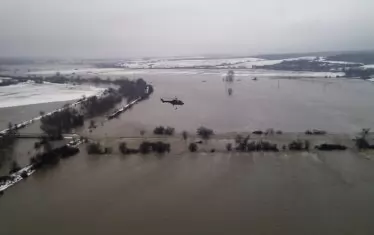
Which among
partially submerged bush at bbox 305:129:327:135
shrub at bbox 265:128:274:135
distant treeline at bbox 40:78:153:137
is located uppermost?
distant treeline at bbox 40:78:153:137

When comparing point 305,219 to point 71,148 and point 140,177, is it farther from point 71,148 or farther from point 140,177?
point 71,148

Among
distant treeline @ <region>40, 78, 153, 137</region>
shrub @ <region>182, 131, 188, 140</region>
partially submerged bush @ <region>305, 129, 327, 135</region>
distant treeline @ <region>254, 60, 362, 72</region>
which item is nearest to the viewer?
shrub @ <region>182, 131, 188, 140</region>

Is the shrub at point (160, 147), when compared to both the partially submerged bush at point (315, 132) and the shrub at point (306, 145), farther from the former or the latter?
the partially submerged bush at point (315, 132)

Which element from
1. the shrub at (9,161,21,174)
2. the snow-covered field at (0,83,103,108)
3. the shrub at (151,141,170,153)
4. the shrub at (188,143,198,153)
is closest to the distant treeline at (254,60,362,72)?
the snow-covered field at (0,83,103,108)

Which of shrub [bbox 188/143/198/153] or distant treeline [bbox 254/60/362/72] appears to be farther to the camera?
distant treeline [bbox 254/60/362/72]

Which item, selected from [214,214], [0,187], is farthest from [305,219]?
[0,187]

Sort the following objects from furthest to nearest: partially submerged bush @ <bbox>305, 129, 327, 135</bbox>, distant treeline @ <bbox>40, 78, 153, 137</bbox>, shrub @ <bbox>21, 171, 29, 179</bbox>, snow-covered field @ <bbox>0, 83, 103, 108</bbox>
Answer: snow-covered field @ <bbox>0, 83, 103, 108</bbox>, distant treeline @ <bbox>40, 78, 153, 137</bbox>, partially submerged bush @ <bbox>305, 129, 327, 135</bbox>, shrub @ <bbox>21, 171, 29, 179</bbox>

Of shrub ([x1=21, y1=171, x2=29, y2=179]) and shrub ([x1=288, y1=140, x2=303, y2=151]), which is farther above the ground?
shrub ([x1=288, y1=140, x2=303, y2=151])

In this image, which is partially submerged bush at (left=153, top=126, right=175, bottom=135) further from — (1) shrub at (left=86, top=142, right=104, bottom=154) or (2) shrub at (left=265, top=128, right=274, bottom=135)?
(2) shrub at (left=265, top=128, right=274, bottom=135)

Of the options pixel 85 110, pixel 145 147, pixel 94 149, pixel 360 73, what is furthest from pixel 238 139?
pixel 360 73
